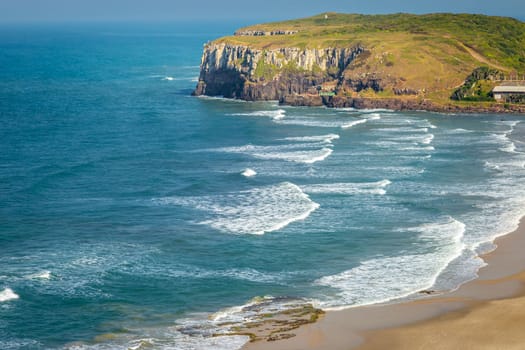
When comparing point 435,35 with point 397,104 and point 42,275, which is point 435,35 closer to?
point 397,104

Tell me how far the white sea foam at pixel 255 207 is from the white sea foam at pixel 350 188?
5.35 ft

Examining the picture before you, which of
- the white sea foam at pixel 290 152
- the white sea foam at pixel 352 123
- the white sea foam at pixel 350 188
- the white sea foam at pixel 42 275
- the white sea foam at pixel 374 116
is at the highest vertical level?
the white sea foam at pixel 374 116

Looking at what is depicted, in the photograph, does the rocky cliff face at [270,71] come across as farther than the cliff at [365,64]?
Yes

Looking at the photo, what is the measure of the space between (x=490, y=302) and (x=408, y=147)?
49.5m

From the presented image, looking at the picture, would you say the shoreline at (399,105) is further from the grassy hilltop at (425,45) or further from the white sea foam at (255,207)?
the white sea foam at (255,207)

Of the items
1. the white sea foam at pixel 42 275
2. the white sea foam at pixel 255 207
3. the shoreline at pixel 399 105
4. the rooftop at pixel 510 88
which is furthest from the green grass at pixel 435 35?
the white sea foam at pixel 42 275

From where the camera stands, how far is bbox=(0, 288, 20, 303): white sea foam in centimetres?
5162

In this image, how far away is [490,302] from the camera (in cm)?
5175

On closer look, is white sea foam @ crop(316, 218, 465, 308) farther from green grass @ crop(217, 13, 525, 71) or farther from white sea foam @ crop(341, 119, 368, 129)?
green grass @ crop(217, 13, 525, 71)

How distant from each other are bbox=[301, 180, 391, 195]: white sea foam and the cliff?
5657 cm

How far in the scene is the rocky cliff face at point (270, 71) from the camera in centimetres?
A: 15038

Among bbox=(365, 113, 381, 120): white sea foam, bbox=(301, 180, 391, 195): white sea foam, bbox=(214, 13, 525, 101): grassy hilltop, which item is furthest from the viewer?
→ bbox=(214, 13, 525, 101): grassy hilltop

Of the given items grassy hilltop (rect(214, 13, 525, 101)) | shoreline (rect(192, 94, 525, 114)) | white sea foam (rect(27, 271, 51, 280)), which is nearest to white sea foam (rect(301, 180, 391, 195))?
white sea foam (rect(27, 271, 51, 280))

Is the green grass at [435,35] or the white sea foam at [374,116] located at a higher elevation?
the green grass at [435,35]
